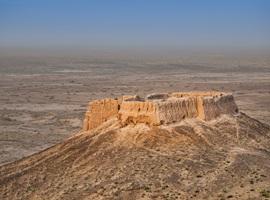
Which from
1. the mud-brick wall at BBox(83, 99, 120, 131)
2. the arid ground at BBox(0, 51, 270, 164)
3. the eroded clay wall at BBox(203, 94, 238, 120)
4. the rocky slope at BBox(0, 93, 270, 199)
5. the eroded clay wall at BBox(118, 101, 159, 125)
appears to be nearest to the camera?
the rocky slope at BBox(0, 93, 270, 199)

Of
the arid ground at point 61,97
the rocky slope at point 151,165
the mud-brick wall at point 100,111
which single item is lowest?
the arid ground at point 61,97

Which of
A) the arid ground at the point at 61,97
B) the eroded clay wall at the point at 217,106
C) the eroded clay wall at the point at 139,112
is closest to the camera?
the eroded clay wall at the point at 139,112

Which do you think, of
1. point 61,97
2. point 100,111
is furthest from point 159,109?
point 61,97

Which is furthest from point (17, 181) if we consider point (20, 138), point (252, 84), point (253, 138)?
point (252, 84)

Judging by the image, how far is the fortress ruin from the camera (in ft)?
74.8

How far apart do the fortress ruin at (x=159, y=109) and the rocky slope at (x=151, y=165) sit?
241 mm

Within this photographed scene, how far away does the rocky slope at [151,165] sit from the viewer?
19.5 metres

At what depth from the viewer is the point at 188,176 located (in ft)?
66.7

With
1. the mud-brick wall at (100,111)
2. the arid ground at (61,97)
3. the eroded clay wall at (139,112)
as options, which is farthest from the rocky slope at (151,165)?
the arid ground at (61,97)

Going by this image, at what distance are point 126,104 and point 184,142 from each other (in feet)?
8.90

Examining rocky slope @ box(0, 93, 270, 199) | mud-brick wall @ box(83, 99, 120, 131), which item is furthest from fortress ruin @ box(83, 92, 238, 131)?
rocky slope @ box(0, 93, 270, 199)

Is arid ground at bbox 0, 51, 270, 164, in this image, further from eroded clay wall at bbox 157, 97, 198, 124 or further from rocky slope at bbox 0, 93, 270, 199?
eroded clay wall at bbox 157, 97, 198, 124

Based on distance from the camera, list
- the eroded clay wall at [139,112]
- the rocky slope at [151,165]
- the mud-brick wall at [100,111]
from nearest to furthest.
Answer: the rocky slope at [151,165], the eroded clay wall at [139,112], the mud-brick wall at [100,111]

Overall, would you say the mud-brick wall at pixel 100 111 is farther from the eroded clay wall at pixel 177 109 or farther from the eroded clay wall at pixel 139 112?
the eroded clay wall at pixel 177 109
